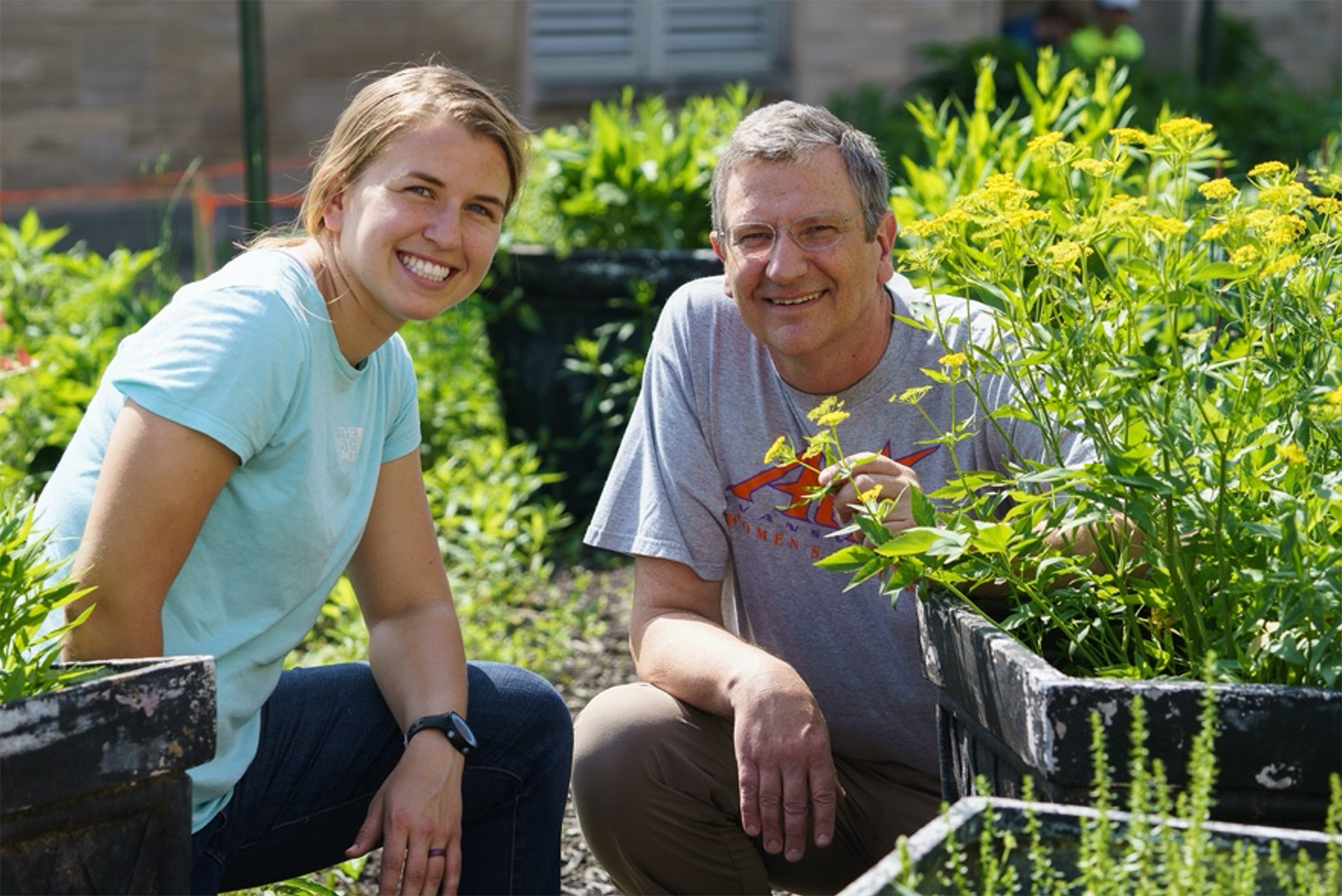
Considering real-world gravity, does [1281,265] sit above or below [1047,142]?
below

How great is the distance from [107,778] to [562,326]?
146 inches

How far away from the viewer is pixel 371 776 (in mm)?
2508

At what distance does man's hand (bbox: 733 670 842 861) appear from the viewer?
2346 millimetres

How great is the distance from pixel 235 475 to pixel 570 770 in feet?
2.30

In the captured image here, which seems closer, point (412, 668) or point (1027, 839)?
point (1027, 839)

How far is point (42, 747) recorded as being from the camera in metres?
1.64

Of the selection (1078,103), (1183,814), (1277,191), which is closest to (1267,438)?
(1277,191)

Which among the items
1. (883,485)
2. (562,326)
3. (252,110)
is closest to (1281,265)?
(883,485)

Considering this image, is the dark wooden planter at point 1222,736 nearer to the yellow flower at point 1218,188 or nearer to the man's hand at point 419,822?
the yellow flower at point 1218,188

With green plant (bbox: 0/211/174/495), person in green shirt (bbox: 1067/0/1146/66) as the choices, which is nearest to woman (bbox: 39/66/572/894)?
green plant (bbox: 0/211/174/495)

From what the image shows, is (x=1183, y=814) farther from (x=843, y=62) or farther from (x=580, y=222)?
(x=843, y=62)

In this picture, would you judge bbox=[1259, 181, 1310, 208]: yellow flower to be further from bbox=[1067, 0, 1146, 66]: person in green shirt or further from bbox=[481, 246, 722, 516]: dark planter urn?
bbox=[1067, 0, 1146, 66]: person in green shirt

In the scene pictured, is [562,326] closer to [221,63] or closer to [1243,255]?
[1243,255]

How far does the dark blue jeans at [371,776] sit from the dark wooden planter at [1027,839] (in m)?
1.01
